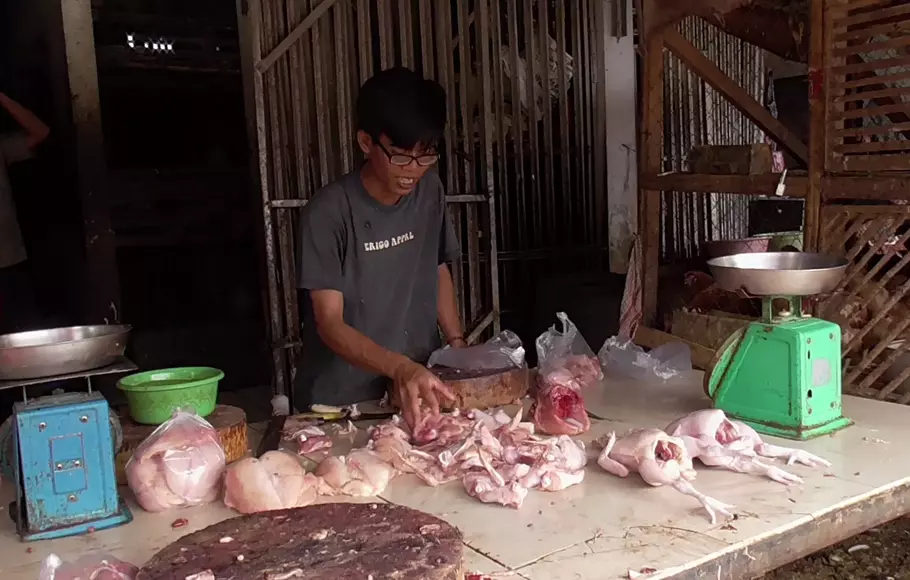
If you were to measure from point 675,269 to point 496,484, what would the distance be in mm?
3746

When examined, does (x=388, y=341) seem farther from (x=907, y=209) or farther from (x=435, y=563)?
(x=907, y=209)

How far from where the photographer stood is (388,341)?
3336 millimetres

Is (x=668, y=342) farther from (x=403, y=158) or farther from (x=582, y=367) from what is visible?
(x=403, y=158)

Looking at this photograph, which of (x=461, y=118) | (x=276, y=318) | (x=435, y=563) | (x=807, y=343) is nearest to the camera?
(x=435, y=563)

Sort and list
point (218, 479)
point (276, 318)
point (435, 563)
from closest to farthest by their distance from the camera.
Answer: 1. point (435, 563)
2. point (218, 479)
3. point (276, 318)

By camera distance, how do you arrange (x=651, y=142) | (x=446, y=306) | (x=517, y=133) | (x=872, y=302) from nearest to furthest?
(x=872, y=302), (x=446, y=306), (x=651, y=142), (x=517, y=133)

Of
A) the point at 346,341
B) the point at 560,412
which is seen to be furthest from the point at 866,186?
the point at 346,341

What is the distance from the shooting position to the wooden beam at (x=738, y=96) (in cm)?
362

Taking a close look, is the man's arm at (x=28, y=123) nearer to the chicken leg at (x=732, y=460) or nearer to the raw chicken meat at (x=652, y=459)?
the raw chicken meat at (x=652, y=459)

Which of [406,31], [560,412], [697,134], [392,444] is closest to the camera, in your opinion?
[392,444]

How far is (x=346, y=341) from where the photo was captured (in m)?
2.89

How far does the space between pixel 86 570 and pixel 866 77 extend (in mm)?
3200

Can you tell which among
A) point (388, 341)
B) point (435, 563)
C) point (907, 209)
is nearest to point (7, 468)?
point (435, 563)

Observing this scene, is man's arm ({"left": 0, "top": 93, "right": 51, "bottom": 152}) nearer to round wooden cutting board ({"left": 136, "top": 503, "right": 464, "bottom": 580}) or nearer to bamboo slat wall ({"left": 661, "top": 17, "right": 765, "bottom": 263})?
bamboo slat wall ({"left": 661, "top": 17, "right": 765, "bottom": 263})
